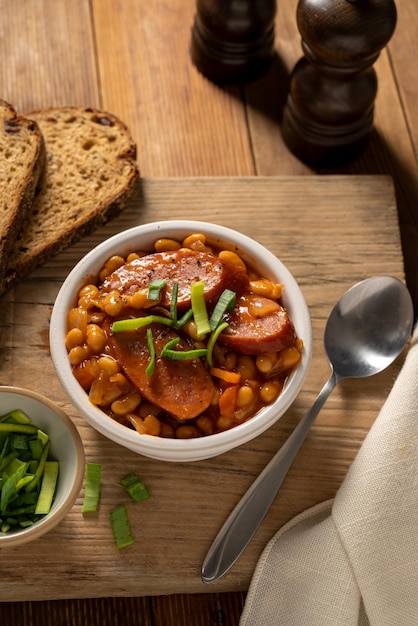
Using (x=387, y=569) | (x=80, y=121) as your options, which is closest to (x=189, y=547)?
(x=387, y=569)

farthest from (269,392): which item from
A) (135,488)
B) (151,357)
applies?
(135,488)

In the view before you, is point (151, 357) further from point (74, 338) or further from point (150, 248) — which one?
point (150, 248)

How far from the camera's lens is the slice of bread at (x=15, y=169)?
2.55 metres

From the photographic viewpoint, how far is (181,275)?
224cm

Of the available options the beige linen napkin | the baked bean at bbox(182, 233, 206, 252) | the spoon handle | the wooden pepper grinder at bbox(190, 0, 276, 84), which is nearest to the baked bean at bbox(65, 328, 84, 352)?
the baked bean at bbox(182, 233, 206, 252)

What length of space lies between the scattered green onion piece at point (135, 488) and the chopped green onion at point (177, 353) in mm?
417

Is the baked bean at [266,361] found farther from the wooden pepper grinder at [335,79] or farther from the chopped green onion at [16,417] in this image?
the wooden pepper grinder at [335,79]

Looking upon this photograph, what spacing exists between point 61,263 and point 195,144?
828mm

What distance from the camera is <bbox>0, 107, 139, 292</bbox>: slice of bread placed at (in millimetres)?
2605

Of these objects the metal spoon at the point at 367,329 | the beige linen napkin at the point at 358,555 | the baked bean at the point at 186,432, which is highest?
the baked bean at the point at 186,432

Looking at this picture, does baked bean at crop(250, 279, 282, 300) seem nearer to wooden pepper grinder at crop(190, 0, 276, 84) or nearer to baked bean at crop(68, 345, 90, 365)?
baked bean at crop(68, 345, 90, 365)

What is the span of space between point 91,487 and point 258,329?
25.6 inches

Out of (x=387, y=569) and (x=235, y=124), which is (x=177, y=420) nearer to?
(x=387, y=569)

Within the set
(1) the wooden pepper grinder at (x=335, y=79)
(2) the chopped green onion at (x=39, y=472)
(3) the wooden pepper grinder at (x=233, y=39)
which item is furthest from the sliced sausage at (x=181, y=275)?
(3) the wooden pepper grinder at (x=233, y=39)
